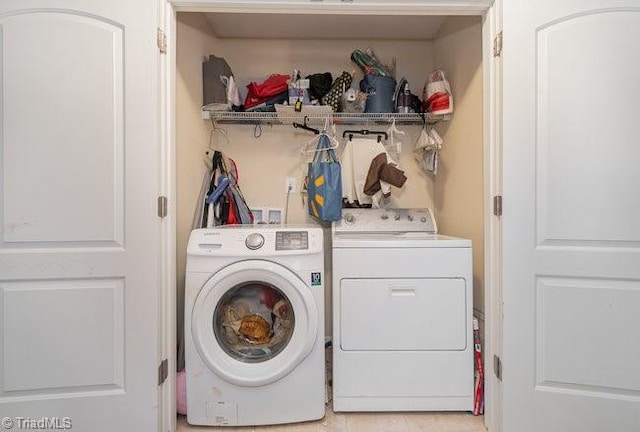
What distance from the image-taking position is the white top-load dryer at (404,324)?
5.16ft

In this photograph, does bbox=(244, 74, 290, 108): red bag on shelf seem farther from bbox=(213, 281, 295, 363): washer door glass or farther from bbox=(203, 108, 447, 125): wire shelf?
bbox=(213, 281, 295, 363): washer door glass

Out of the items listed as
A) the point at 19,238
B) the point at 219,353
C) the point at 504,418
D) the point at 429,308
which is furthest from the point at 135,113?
the point at 504,418

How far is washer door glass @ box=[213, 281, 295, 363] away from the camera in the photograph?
1.60 metres

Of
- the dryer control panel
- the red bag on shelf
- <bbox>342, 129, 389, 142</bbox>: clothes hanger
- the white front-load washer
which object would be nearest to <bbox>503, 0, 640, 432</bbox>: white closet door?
the dryer control panel

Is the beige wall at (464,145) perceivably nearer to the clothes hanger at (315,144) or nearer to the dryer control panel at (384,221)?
the dryer control panel at (384,221)

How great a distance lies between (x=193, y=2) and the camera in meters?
1.46

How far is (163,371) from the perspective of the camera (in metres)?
1.45

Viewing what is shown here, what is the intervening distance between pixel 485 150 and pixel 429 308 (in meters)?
0.79

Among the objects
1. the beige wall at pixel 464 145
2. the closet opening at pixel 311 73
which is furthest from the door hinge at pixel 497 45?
the closet opening at pixel 311 73

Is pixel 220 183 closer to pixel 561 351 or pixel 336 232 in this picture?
pixel 336 232

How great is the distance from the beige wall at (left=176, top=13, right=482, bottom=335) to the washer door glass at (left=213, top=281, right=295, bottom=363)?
56 cm

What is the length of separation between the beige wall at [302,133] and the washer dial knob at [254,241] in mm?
551

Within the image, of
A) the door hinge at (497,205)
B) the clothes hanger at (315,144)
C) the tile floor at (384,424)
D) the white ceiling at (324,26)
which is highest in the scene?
the white ceiling at (324,26)

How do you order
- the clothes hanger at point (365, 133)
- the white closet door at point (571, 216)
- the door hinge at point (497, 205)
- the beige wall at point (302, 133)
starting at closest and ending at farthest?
1. the white closet door at point (571, 216)
2. the door hinge at point (497, 205)
3. the beige wall at point (302, 133)
4. the clothes hanger at point (365, 133)
